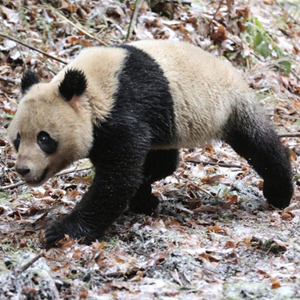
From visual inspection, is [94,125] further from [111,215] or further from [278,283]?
[278,283]

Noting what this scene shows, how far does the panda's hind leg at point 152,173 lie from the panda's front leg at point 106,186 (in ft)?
3.76

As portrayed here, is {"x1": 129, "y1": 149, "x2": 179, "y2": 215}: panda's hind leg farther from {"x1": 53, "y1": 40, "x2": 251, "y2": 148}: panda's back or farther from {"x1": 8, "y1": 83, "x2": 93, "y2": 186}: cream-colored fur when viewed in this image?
{"x1": 8, "y1": 83, "x2": 93, "y2": 186}: cream-colored fur

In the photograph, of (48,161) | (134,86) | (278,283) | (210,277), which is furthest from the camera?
(134,86)

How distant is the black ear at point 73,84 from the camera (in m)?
5.63

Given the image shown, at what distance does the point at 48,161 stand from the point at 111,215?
0.86m

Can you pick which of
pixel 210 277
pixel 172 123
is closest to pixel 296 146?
pixel 172 123

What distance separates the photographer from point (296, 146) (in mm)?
9711

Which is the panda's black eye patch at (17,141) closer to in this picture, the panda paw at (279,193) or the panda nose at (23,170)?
the panda nose at (23,170)

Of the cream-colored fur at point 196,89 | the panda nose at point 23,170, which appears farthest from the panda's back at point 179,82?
the panda nose at point 23,170

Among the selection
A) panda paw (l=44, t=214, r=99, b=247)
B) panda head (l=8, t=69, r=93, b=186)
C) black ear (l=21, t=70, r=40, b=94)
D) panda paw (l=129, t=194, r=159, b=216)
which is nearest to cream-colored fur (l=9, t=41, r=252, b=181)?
panda head (l=8, t=69, r=93, b=186)

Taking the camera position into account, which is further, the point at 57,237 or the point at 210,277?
the point at 57,237

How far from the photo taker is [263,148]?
7.28 m

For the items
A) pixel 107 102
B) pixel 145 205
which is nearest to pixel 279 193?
pixel 145 205

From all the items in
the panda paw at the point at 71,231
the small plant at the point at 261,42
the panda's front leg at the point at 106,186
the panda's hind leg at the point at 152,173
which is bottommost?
the small plant at the point at 261,42
